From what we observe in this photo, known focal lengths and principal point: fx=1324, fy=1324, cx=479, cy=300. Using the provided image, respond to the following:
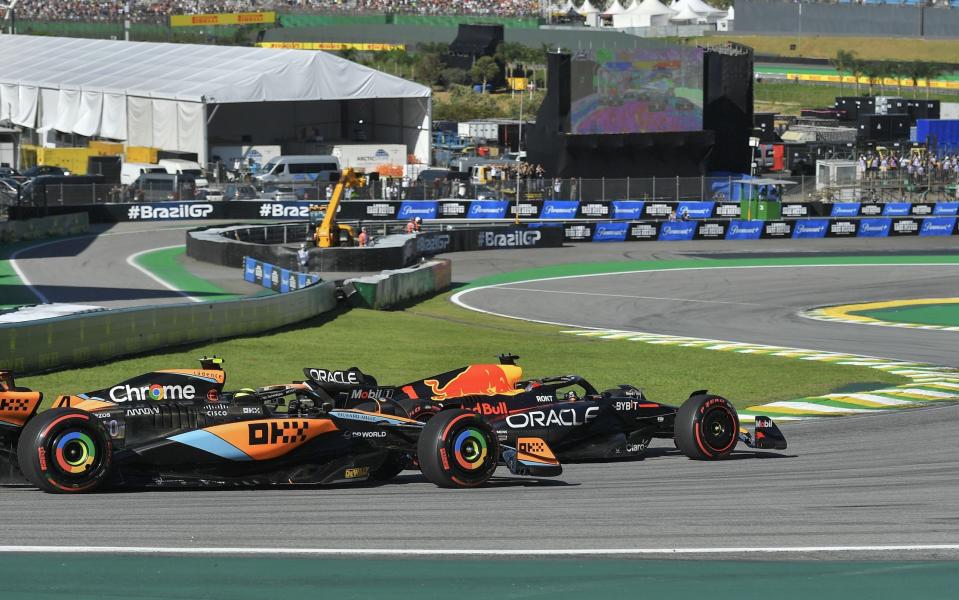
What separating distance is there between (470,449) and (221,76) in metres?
60.0

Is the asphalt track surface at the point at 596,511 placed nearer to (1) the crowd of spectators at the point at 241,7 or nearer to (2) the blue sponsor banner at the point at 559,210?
(2) the blue sponsor banner at the point at 559,210

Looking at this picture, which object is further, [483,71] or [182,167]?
[483,71]

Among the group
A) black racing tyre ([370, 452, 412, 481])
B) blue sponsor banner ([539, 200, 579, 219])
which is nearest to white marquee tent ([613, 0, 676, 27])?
blue sponsor banner ([539, 200, 579, 219])

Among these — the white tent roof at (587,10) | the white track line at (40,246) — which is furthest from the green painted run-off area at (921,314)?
the white tent roof at (587,10)

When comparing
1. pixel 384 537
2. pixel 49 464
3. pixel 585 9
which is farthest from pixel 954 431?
pixel 585 9

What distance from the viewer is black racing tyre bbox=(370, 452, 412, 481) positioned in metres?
11.7


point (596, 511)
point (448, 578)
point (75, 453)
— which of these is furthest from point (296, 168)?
point (448, 578)

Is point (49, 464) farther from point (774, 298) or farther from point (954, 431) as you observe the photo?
point (774, 298)

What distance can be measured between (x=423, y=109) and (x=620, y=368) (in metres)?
50.4

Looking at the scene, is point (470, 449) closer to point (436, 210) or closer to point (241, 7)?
point (436, 210)

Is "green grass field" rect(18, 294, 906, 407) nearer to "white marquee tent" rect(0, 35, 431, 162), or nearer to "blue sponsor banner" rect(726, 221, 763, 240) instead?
"blue sponsor banner" rect(726, 221, 763, 240)

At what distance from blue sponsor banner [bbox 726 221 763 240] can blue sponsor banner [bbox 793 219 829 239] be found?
1.72m

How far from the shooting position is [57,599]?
7754 millimetres

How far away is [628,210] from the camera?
180 feet
